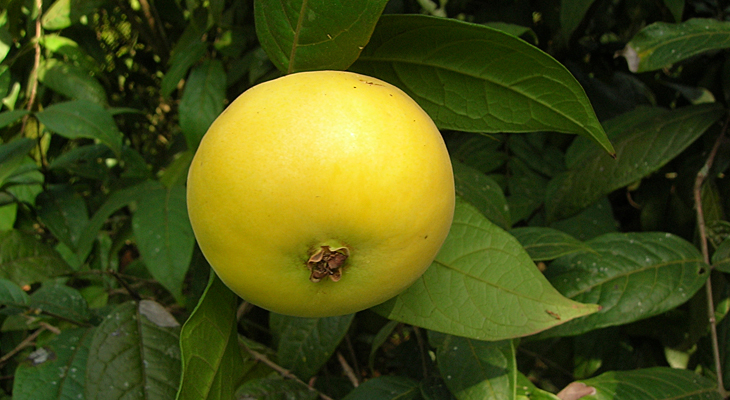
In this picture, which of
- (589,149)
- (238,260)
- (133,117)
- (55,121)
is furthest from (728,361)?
(133,117)

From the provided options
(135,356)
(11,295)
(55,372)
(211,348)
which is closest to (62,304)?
(11,295)

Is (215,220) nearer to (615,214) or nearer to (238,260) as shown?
(238,260)

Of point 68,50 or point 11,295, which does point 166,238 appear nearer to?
point 11,295

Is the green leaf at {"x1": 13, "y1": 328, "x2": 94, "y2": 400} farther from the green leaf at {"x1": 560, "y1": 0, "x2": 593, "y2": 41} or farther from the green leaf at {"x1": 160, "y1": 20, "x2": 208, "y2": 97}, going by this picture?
the green leaf at {"x1": 560, "y1": 0, "x2": 593, "y2": 41}

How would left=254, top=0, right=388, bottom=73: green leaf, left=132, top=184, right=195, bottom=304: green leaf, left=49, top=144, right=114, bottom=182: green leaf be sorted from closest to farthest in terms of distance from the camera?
left=254, top=0, right=388, bottom=73: green leaf, left=132, top=184, right=195, bottom=304: green leaf, left=49, top=144, right=114, bottom=182: green leaf

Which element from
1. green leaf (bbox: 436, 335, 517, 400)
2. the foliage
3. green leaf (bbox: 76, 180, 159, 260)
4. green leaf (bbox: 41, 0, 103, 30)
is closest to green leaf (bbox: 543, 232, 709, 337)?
the foliage

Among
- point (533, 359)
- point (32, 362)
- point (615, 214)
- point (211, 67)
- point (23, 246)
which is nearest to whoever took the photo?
point (32, 362)
